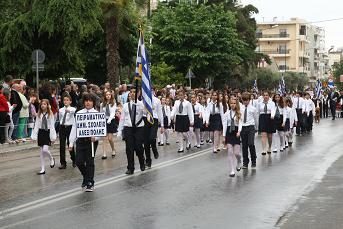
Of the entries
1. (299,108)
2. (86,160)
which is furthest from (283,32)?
(86,160)

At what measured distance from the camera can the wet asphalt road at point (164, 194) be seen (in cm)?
952

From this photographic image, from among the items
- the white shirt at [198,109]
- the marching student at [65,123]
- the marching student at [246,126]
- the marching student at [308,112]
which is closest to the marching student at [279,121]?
the white shirt at [198,109]

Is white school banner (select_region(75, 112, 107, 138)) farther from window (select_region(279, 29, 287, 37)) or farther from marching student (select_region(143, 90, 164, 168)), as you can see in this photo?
window (select_region(279, 29, 287, 37))

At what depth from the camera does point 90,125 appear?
1255 centimetres

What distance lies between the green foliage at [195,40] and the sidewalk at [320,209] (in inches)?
1139

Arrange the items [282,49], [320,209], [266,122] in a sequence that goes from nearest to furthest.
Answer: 1. [320,209]
2. [266,122]
3. [282,49]

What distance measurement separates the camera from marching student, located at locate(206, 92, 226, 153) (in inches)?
812

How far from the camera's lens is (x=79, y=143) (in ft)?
41.1

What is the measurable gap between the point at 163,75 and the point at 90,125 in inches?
1027

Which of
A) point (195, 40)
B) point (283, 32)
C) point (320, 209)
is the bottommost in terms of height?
point (320, 209)

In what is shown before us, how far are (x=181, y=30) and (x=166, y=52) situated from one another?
66.4 inches

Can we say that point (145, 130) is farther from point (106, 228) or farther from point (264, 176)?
point (106, 228)

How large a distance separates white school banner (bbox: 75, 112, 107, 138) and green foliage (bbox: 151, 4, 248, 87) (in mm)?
28872

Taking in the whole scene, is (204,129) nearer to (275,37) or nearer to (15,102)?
(15,102)
